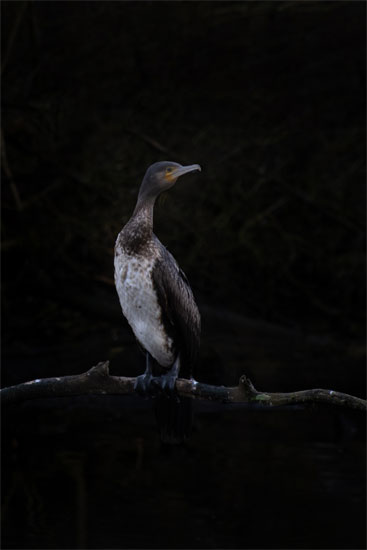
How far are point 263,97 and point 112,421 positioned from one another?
3.81 metres

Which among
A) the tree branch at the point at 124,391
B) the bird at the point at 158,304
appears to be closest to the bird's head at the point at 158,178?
the bird at the point at 158,304

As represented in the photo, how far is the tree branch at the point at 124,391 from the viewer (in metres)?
2.71

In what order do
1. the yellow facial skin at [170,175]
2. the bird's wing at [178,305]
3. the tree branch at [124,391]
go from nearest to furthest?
the tree branch at [124,391] → the yellow facial skin at [170,175] → the bird's wing at [178,305]

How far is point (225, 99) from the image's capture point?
1005 centimetres

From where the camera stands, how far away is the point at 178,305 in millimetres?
3365

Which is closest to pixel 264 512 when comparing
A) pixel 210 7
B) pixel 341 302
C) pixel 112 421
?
pixel 112 421

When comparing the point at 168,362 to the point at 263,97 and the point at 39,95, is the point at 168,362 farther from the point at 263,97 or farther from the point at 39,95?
the point at 263,97

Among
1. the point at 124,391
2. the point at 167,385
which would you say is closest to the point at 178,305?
the point at 167,385

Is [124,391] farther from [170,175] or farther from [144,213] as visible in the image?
[170,175]

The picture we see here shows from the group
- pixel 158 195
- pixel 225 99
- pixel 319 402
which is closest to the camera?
pixel 319 402

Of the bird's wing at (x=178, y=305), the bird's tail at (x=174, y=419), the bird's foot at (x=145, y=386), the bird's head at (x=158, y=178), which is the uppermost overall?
the bird's head at (x=158, y=178)

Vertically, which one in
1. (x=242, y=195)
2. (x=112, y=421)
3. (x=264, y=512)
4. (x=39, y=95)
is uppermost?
(x=39, y=95)

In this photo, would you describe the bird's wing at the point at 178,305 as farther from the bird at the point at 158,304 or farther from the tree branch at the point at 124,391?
the tree branch at the point at 124,391

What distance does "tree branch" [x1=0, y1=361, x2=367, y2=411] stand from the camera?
107 inches
